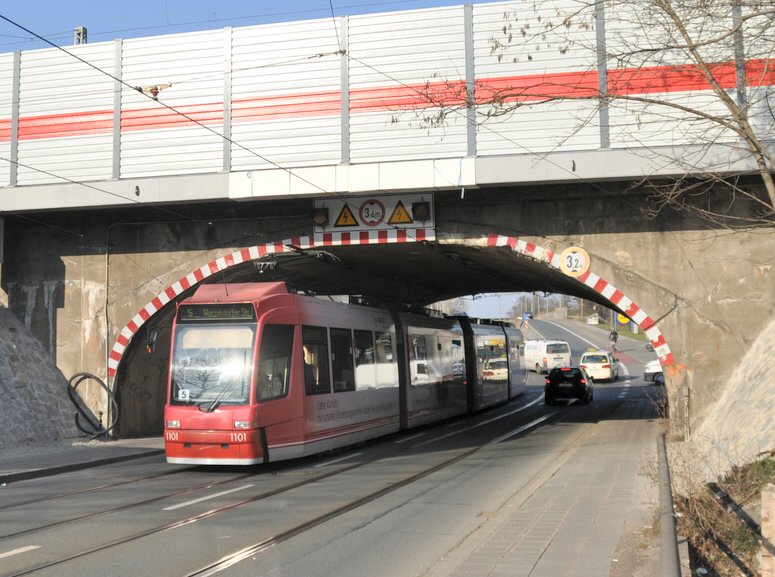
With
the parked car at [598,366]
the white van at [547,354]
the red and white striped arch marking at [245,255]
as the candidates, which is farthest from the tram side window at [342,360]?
the white van at [547,354]

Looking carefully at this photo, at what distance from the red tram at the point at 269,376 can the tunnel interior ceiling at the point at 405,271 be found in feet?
5.66

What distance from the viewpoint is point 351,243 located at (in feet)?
62.8

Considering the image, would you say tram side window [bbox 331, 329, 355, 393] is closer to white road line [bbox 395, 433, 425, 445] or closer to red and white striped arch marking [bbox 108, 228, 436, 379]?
white road line [bbox 395, 433, 425, 445]

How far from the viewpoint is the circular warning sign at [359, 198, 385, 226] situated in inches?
744

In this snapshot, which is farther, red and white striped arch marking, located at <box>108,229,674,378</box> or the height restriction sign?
the height restriction sign

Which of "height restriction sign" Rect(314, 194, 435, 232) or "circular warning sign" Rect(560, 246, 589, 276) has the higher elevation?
"height restriction sign" Rect(314, 194, 435, 232)

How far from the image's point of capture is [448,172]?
55.3ft

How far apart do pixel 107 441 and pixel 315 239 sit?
6960mm

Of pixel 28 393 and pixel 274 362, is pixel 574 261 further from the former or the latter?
pixel 28 393

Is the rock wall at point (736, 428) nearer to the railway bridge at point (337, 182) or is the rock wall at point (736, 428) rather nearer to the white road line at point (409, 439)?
the railway bridge at point (337, 182)

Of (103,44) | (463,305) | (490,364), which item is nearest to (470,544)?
(103,44)

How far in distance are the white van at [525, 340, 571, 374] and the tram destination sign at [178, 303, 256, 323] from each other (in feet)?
142

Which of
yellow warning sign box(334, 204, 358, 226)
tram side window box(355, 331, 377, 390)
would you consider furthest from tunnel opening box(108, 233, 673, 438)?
tram side window box(355, 331, 377, 390)

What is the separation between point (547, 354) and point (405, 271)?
109 feet
